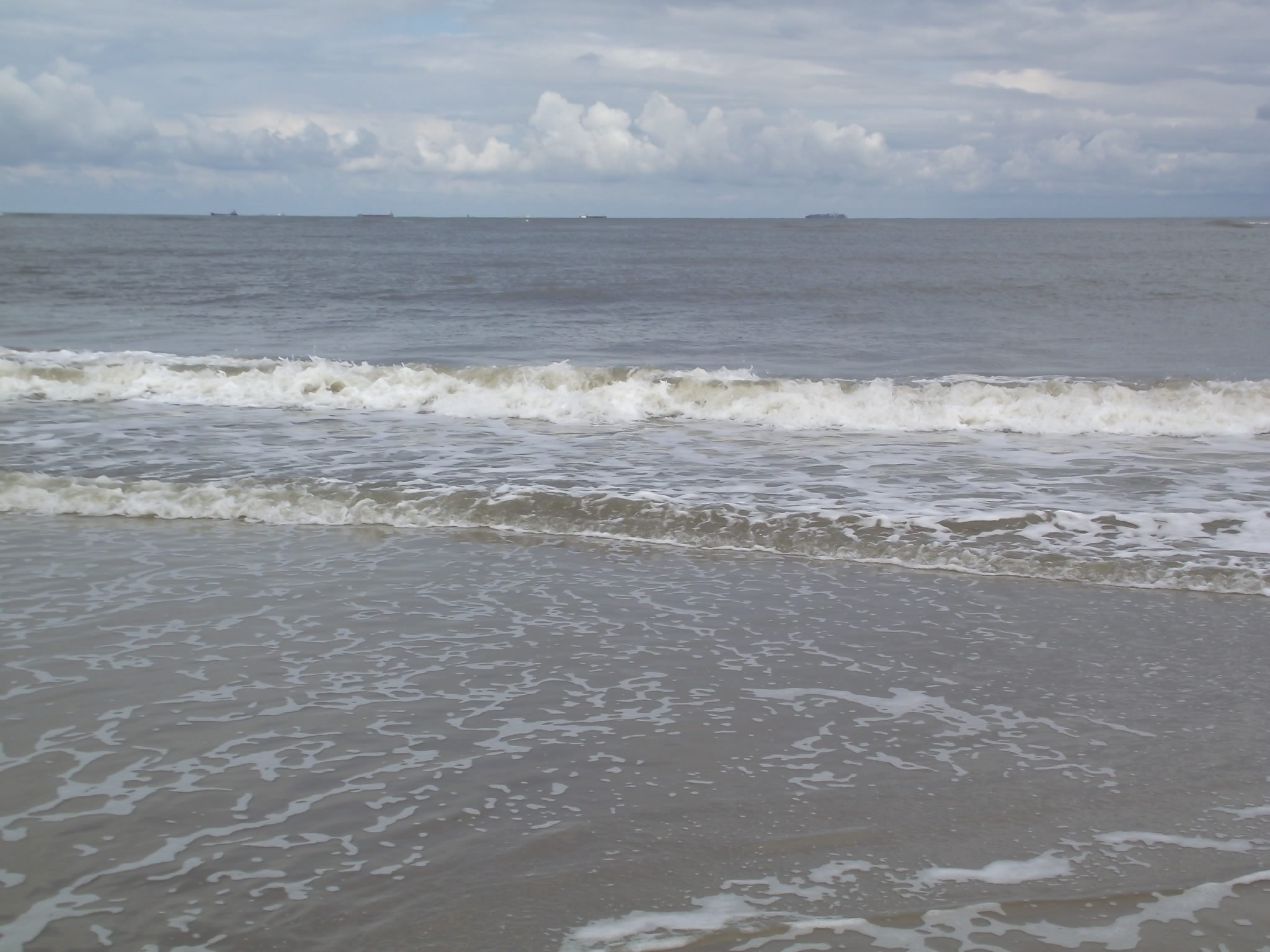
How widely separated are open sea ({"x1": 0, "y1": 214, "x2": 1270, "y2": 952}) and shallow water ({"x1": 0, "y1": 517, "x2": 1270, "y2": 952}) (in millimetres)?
22

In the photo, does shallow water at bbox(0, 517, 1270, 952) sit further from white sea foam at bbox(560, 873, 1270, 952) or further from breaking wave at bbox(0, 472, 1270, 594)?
breaking wave at bbox(0, 472, 1270, 594)

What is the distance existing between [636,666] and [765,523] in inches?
126

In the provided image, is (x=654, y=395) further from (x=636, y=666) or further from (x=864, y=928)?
(x=864, y=928)

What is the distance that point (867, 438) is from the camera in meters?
13.2

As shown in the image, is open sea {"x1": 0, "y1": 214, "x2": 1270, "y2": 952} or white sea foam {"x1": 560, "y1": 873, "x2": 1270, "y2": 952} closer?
white sea foam {"x1": 560, "y1": 873, "x2": 1270, "y2": 952}

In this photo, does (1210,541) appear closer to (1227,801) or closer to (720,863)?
(1227,801)

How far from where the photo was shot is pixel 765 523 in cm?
872

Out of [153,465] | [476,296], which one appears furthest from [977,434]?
[476,296]

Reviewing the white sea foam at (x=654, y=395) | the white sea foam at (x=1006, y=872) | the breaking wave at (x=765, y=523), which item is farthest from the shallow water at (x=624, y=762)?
the white sea foam at (x=654, y=395)

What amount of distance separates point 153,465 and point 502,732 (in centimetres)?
768

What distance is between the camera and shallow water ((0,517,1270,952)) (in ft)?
11.6

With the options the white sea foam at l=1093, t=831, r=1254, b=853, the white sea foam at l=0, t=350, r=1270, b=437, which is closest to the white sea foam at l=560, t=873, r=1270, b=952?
the white sea foam at l=1093, t=831, r=1254, b=853

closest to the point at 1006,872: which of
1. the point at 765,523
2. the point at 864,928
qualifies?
the point at 864,928

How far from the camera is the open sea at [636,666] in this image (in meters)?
3.62
